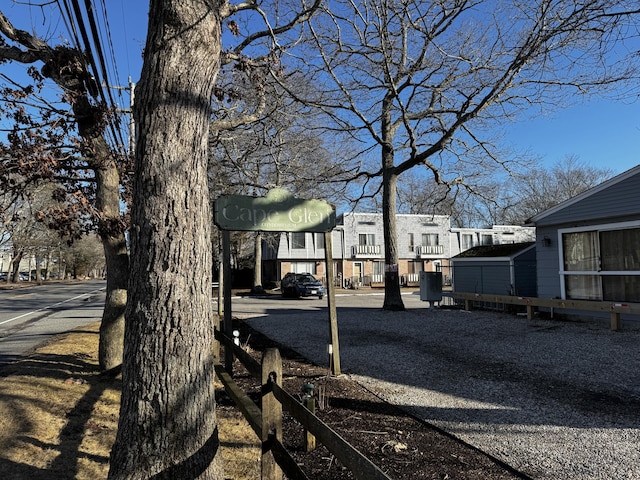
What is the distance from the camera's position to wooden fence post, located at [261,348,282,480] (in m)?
3.30

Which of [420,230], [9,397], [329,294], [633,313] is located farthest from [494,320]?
[420,230]

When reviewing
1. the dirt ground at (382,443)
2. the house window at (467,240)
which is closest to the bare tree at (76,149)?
the dirt ground at (382,443)

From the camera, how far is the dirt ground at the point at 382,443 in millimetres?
3666

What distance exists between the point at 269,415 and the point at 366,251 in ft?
131

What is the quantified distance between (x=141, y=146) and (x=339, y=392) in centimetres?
419

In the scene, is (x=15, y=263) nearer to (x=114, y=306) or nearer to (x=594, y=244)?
(x=114, y=306)

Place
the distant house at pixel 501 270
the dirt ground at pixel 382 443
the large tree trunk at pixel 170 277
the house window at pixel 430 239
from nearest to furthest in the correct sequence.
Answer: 1. the large tree trunk at pixel 170 277
2. the dirt ground at pixel 382 443
3. the distant house at pixel 501 270
4. the house window at pixel 430 239

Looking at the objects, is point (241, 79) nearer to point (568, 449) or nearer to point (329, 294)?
point (329, 294)

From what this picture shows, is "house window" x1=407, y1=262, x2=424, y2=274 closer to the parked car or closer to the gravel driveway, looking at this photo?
the parked car

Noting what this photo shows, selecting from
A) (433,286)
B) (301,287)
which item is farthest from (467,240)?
(433,286)

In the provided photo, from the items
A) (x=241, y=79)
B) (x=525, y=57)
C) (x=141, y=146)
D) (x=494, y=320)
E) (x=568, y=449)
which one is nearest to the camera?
(x=141, y=146)

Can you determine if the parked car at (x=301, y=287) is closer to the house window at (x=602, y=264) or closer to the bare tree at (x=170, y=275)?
the house window at (x=602, y=264)

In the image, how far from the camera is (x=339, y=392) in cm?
598

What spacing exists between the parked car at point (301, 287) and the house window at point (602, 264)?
1764cm
